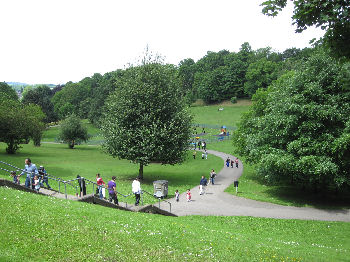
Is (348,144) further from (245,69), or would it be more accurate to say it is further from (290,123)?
(245,69)

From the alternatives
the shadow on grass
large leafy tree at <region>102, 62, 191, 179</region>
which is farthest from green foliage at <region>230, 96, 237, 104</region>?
the shadow on grass

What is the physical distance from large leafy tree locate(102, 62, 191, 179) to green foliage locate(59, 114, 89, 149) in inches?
1317

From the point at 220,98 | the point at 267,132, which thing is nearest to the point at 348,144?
the point at 267,132

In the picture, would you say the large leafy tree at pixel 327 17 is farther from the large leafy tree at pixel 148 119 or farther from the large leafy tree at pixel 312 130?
the large leafy tree at pixel 148 119

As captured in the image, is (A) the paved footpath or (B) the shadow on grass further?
(B) the shadow on grass

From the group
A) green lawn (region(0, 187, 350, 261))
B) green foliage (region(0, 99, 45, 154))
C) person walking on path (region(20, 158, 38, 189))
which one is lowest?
green lawn (region(0, 187, 350, 261))

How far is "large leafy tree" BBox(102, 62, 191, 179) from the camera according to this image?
99.4ft

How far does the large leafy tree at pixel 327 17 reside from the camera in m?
10.2

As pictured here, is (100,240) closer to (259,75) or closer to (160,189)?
(160,189)

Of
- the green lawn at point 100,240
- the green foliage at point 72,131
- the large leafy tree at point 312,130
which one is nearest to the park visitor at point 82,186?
the green lawn at point 100,240

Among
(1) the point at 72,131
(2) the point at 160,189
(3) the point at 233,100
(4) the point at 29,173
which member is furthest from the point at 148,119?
(3) the point at 233,100

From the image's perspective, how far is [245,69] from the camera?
4601 inches

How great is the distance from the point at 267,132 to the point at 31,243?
76.4 feet

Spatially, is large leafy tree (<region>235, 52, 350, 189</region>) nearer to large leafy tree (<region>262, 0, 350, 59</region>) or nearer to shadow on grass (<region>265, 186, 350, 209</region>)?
shadow on grass (<region>265, 186, 350, 209</region>)
